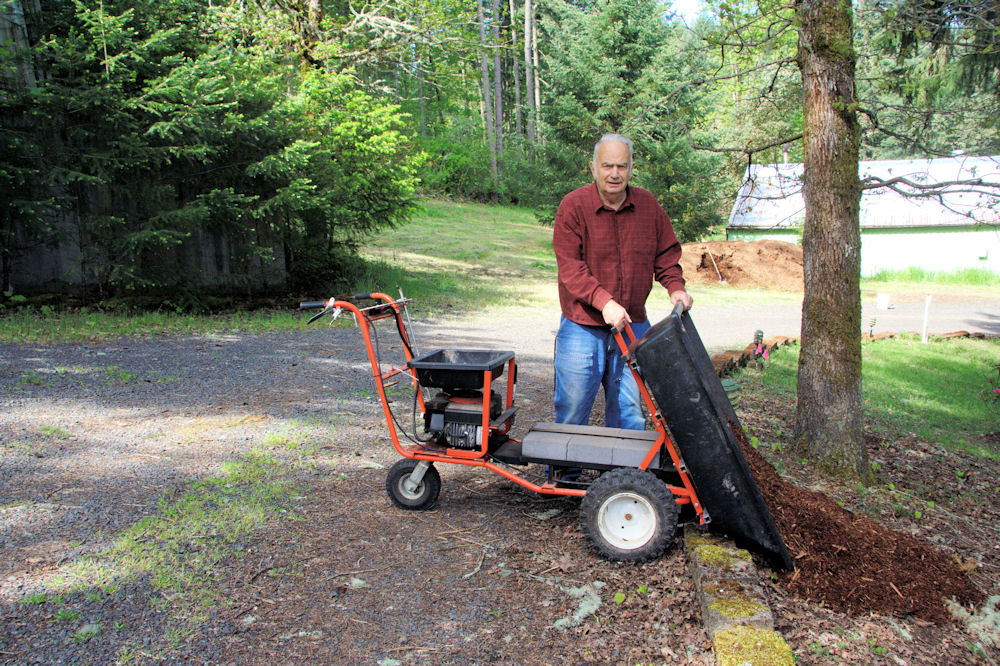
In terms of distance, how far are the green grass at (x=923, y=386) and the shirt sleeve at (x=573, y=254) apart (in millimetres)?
4138

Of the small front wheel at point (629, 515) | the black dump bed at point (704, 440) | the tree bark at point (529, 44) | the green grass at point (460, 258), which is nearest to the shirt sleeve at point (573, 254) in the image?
the black dump bed at point (704, 440)

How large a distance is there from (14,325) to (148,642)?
860 centimetres

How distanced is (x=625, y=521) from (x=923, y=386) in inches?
291

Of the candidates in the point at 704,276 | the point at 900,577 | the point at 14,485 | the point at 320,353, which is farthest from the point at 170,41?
the point at 704,276

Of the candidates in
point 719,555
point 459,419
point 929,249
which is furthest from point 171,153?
point 929,249

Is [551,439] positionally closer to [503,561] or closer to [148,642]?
[503,561]

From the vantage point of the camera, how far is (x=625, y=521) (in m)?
3.52

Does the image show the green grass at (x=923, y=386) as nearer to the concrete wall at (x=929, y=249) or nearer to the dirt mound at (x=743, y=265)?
the dirt mound at (x=743, y=265)

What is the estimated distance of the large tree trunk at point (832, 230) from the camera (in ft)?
15.5

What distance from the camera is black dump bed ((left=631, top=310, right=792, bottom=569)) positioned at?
10.6 ft

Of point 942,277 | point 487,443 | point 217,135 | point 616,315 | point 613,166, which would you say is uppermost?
point 217,135

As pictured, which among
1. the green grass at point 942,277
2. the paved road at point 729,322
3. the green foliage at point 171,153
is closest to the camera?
the green foliage at point 171,153

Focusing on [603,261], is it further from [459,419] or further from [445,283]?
[445,283]

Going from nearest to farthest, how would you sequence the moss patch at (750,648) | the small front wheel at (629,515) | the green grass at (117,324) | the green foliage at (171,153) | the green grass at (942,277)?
the moss patch at (750,648) → the small front wheel at (629,515) → the green grass at (117,324) → the green foliage at (171,153) → the green grass at (942,277)
